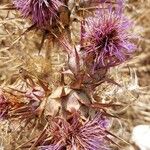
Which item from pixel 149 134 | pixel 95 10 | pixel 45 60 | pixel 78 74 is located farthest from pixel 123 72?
pixel 78 74

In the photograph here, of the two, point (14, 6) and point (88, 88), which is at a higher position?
point (14, 6)

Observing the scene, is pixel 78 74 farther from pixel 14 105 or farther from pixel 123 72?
pixel 123 72

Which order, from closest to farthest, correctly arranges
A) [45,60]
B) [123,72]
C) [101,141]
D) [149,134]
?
[101,141] < [45,60] < [149,134] < [123,72]

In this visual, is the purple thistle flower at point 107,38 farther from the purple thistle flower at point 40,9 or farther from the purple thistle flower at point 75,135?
the purple thistle flower at point 75,135

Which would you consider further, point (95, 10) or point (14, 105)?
point (95, 10)

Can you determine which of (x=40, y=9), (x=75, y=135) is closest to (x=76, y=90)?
(x=75, y=135)

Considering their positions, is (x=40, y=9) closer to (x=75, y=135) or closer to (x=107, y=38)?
(x=107, y=38)

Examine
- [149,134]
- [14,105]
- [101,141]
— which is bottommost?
[149,134]
